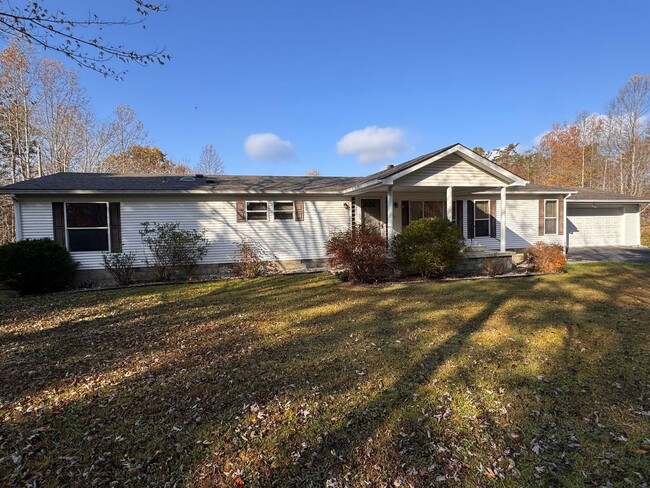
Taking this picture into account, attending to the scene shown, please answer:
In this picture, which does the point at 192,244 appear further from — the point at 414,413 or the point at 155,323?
the point at 414,413

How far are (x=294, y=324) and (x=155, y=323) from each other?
7.99ft

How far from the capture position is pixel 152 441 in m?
2.80

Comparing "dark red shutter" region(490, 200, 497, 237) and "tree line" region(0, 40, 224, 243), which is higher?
"tree line" region(0, 40, 224, 243)

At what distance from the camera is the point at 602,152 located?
31.5m

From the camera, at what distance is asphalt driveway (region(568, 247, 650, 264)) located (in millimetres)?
13785

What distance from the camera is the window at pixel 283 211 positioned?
12.7m

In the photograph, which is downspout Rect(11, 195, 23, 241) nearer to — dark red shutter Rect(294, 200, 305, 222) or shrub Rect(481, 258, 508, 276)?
dark red shutter Rect(294, 200, 305, 222)

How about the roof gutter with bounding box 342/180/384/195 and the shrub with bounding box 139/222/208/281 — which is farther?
the shrub with bounding box 139/222/208/281

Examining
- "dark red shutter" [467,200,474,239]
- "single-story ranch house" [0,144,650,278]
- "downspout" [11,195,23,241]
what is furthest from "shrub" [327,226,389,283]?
"downspout" [11,195,23,241]

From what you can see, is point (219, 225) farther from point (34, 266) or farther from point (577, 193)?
point (577, 193)

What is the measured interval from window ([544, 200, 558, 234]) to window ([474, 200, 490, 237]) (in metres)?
2.87

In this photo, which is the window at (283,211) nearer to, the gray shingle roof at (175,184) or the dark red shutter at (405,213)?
the gray shingle roof at (175,184)

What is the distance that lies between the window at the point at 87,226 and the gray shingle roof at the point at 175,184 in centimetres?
67

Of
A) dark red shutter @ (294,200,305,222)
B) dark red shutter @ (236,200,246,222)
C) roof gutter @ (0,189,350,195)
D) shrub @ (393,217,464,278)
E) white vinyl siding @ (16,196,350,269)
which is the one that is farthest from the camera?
dark red shutter @ (294,200,305,222)
